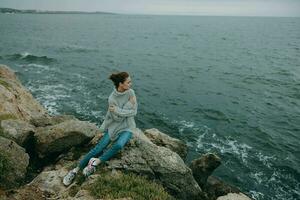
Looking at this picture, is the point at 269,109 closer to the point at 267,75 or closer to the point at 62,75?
the point at 267,75

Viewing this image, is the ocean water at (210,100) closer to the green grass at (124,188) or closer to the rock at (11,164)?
the green grass at (124,188)

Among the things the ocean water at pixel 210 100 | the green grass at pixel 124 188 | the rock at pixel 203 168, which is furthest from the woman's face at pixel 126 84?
the ocean water at pixel 210 100

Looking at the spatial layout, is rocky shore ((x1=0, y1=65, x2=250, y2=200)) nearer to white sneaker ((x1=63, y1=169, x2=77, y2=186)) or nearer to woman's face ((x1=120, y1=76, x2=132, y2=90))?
Answer: white sneaker ((x1=63, y1=169, x2=77, y2=186))

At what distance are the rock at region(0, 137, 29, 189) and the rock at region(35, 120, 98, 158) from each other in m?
1.35

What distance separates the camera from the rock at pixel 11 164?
32.3 ft

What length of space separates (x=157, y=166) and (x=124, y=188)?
7.00 feet

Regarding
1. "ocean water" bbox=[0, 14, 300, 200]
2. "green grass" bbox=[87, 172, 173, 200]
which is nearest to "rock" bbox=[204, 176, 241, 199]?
"ocean water" bbox=[0, 14, 300, 200]

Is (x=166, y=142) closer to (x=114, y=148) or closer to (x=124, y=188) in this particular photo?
(x=114, y=148)

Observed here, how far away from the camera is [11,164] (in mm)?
10164

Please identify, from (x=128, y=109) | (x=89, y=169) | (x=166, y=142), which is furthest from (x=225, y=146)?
(x=89, y=169)

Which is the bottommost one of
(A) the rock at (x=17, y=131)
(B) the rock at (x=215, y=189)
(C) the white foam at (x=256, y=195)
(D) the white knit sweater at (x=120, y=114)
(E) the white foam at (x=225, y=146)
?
(C) the white foam at (x=256, y=195)

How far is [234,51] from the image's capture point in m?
73.6

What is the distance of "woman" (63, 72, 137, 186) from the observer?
972 cm

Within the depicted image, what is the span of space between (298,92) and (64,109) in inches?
1115
